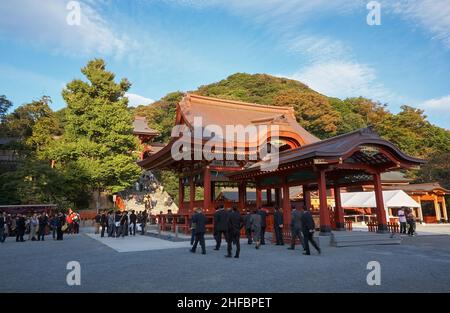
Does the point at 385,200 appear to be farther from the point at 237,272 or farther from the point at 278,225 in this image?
the point at 237,272

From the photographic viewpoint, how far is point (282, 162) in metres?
14.5

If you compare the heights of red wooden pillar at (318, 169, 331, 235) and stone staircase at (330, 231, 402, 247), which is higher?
red wooden pillar at (318, 169, 331, 235)

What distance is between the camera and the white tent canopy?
2511 cm

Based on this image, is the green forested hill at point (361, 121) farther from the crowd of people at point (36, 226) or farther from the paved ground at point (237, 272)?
the paved ground at point (237, 272)

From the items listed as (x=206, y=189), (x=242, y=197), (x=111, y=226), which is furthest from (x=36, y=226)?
(x=242, y=197)

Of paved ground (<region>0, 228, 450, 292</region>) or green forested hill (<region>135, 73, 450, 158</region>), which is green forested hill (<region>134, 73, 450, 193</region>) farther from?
paved ground (<region>0, 228, 450, 292</region>)

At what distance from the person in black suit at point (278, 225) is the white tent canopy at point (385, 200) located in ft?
45.2

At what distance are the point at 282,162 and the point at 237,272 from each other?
7.60 meters

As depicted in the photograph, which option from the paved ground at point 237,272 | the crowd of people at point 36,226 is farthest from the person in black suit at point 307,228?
the crowd of people at point 36,226

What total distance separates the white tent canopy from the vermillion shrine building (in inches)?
355

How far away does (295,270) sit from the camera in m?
7.86

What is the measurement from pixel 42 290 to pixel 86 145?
83.5 feet

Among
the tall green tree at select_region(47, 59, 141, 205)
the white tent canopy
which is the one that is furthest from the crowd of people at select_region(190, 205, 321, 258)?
the tall green tree at select_region(47, 59, 141, 205)

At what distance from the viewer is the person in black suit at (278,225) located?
13172mm
